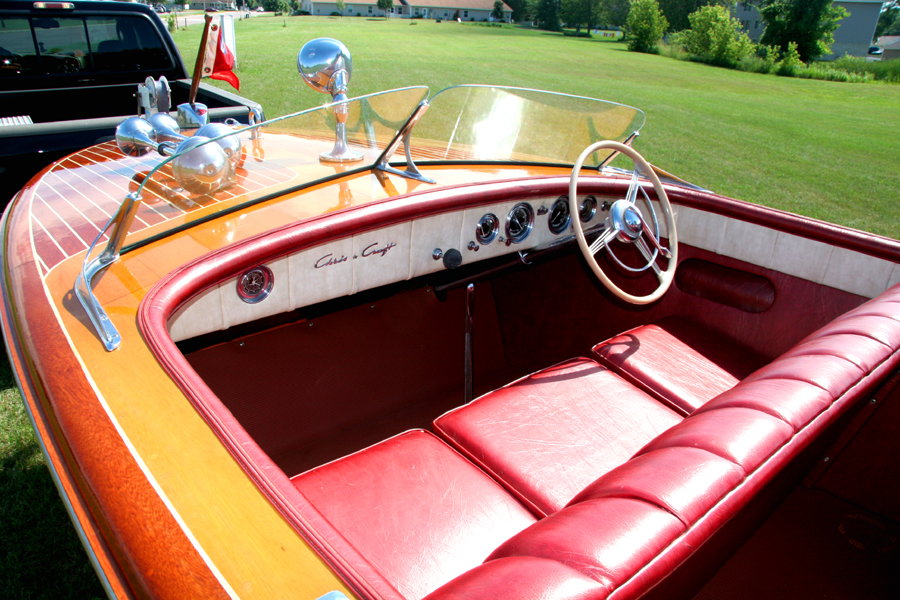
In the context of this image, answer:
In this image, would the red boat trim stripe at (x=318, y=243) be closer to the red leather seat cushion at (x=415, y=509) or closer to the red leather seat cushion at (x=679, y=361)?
the red leather seat cushion at (x=415, y=509)

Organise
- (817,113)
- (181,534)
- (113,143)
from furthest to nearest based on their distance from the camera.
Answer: (817,113) < (113,143) < (181,534)

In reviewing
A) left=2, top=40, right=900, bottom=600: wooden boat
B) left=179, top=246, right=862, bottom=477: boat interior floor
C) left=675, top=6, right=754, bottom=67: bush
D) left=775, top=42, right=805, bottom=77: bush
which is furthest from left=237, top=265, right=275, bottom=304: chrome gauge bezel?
left=675, top=6, right=754, bottom=67: bush

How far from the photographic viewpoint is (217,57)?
2947 mm

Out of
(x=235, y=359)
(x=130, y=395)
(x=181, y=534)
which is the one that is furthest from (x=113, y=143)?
(x=181, y=534)

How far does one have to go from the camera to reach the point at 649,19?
114ft

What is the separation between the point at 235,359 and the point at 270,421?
0.30 m

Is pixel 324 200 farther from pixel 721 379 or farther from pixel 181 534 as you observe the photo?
pixel 721 379

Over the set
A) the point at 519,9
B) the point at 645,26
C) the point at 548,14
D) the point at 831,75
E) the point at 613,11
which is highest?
the point at 519,9

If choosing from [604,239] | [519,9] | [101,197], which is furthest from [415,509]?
[519,9]

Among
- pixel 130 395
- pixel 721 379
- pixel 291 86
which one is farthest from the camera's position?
pixel 291 86

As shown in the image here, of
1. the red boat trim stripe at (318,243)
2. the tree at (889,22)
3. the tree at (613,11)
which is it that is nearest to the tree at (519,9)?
the tree at (613,11)

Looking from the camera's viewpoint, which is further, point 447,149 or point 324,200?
point 447,149

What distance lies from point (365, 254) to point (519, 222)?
76 cm

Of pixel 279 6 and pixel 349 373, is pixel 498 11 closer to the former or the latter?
pixel 279 6
